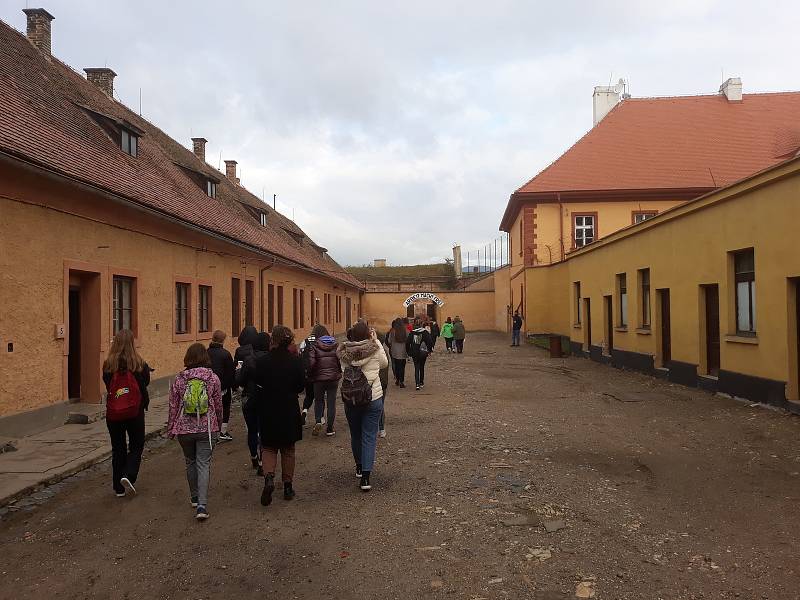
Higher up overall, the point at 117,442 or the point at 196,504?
the point at 117,442

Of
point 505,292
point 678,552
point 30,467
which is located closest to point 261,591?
point 678,552

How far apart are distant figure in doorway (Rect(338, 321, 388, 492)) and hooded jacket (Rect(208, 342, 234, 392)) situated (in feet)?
8.60

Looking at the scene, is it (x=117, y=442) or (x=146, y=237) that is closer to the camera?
(x=117, y=442)

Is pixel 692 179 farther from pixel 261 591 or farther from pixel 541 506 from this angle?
pixel 261 591

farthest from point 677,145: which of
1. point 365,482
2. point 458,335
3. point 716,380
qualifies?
point 365,482

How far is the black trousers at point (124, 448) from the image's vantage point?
6.23 meters

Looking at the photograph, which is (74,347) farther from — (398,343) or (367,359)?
(367,359)

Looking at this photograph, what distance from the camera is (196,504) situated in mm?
5754

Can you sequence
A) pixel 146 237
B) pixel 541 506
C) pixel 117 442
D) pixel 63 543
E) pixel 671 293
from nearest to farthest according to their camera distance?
pixel 63 543 → pixel 541 506 → pixel 117 442 → pixel 146 237 → pixel 671 293

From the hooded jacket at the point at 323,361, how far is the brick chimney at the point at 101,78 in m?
15.3

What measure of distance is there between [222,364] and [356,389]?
2972 millimetres

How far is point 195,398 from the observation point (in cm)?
563

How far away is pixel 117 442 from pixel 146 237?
7.57 metres

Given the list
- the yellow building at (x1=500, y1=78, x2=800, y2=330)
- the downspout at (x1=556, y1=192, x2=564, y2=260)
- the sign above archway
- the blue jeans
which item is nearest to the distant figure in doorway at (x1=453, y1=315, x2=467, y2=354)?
the yellow building at (x1=500, y1=78, x2=800, y2=330)
